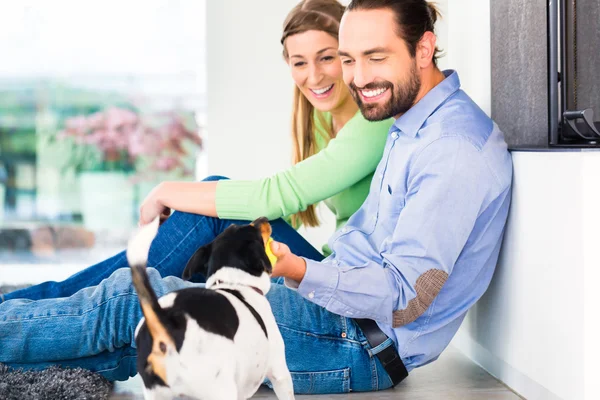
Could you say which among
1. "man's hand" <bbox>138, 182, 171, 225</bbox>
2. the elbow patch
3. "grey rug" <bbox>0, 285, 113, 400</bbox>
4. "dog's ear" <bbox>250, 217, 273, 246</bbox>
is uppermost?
"man's hand" <bbox>138, 182, 171, 225</bbox>

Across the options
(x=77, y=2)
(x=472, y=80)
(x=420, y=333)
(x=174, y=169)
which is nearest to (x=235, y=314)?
(x=420, y=333)

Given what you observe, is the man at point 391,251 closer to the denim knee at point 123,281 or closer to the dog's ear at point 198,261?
the denim knee at point 123,281

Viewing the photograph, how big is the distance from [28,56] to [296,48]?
7.72 ft

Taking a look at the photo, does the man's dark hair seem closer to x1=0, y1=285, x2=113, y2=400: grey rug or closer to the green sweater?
the green sweater

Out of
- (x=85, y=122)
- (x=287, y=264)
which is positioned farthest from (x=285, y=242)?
(x=85, y=122)

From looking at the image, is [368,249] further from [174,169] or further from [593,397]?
[174,169]

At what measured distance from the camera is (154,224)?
959 millimetres

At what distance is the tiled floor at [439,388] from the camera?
1745 mm

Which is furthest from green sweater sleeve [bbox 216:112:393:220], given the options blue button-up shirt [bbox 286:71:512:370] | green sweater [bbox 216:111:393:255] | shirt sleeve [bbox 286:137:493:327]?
shirt sleeve [bbox 286:137:493:327]

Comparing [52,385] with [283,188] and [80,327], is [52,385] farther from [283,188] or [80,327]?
[283,188]

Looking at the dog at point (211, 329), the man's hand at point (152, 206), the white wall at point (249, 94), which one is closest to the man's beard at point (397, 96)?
the man's hand at point (152, 206)

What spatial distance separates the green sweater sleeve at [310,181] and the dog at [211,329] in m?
0.72

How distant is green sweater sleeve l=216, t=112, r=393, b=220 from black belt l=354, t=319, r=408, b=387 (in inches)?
14.6

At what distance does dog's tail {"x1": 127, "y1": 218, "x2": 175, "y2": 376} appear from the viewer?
96 cm
